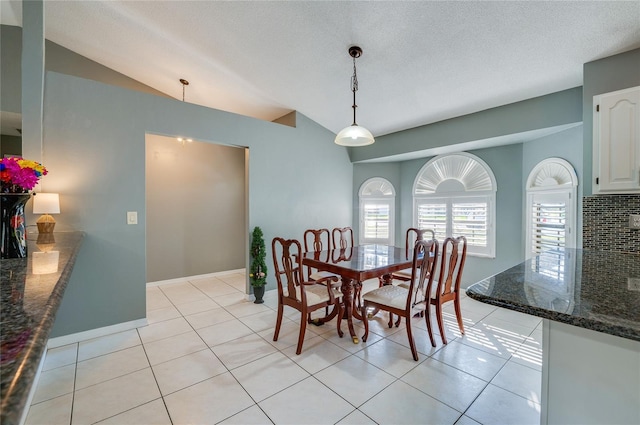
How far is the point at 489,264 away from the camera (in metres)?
4.21

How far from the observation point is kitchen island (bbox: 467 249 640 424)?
873 mm

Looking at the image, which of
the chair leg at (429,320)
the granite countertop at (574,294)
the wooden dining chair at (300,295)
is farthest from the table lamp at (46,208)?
the chair leg at (429,320)

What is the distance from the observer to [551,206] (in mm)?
3475

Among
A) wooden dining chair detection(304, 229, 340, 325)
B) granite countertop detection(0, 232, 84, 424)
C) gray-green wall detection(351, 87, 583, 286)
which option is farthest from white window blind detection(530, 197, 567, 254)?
granite countertop detection(0, 232, 84, 424)

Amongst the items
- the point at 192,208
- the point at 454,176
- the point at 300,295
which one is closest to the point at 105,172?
the point at 192,208

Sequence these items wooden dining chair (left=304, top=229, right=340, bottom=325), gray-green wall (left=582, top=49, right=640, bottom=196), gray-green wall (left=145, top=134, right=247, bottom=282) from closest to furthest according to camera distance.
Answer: gray-green wall (left=582, top=49, right=640, bottom=196)
wooden dining chair (left=304, top=229, right=340, bottom=325)
gray-green wall (left=145, top=134, right=247, bottom=282)

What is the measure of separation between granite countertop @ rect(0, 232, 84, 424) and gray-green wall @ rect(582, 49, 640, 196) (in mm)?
3662

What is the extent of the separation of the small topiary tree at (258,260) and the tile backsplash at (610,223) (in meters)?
3.65

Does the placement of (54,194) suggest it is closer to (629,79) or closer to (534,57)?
(534,57)

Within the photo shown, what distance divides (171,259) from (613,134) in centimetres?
585

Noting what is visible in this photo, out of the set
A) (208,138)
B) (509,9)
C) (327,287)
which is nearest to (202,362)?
(327,287)

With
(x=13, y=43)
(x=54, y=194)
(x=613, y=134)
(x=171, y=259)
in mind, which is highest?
(x=13, y=43)

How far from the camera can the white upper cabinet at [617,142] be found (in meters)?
2.22

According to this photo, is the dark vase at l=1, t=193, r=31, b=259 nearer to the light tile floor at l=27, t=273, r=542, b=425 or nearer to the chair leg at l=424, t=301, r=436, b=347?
the light tile floor at l=27, t=273, r=542, b=425
